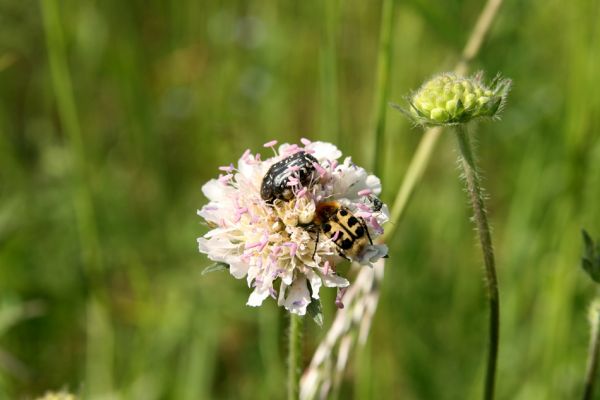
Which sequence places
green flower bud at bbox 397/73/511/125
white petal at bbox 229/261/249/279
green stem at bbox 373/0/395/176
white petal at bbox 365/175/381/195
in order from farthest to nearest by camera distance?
green stem at bbox 373/0/395/176 < white petal at bbox 365/175/381/195 < white petal at bbox 229/261/249/279 < green flower bud at bbox 397/73/511/125

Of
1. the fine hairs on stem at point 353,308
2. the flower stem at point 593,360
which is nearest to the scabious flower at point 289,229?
the fine hairs on stem at point 353,308

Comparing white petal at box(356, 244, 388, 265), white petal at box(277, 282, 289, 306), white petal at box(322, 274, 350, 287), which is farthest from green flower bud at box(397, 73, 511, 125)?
white petal at box(277, 282, 289, 306)

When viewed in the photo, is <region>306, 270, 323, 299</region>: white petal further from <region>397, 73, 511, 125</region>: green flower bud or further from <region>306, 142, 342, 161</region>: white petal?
<region>397, 73, 511, 125</region>: green flower bud

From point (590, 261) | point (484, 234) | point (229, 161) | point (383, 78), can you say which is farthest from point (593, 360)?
point (229, 161)

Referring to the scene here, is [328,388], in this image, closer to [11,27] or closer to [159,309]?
[159,309]

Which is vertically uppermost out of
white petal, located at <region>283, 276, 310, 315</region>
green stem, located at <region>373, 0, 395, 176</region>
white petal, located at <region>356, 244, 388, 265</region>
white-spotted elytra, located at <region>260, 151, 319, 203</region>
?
green stem, located at <region>373, 0, 395, 176</region>

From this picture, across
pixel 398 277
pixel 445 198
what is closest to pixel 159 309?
pixel 398 277
